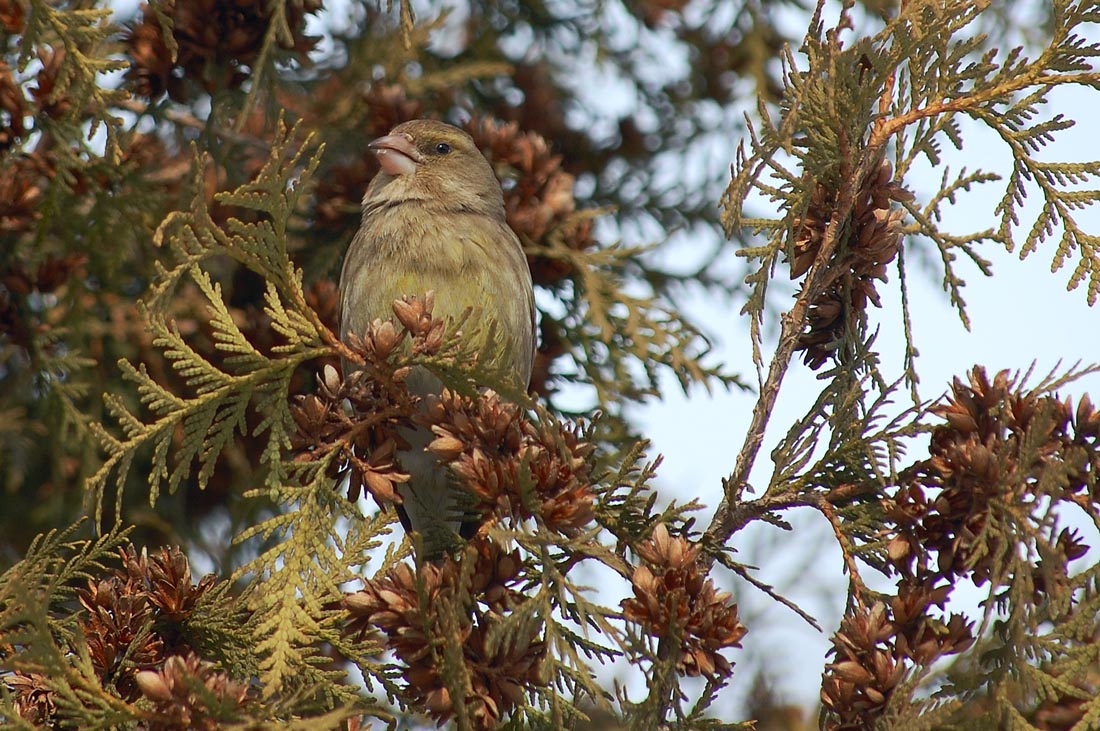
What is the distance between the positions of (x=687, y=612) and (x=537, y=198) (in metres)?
2.17

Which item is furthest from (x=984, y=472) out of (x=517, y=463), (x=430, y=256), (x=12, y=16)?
(x=12, y=16)

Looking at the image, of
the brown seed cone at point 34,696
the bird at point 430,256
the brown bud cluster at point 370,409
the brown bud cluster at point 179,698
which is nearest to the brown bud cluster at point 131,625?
the brown seed cone at point 34,696

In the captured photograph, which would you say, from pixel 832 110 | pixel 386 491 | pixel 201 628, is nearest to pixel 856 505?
pixel 832 110

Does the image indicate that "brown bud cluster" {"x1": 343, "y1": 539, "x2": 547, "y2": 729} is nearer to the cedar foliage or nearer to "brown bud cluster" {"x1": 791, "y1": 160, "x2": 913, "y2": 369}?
the cedar foliage

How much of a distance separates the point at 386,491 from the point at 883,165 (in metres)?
1.17

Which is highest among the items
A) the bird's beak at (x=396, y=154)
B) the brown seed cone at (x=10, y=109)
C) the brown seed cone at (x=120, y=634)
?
the bird's beak at (x=396, y=154)

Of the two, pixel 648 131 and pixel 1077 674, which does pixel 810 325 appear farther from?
pixel 648 131

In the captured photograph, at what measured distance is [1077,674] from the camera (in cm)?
201

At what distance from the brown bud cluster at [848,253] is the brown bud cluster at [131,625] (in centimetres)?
137

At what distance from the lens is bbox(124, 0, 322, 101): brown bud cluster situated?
3.18 meters

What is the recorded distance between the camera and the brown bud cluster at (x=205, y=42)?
3178 millimetres

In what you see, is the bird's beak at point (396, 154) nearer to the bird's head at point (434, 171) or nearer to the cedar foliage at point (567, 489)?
the bird's head at point (434, 171)

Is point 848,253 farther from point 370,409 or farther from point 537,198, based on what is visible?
point 537,198

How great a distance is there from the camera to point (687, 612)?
82.0 inches
